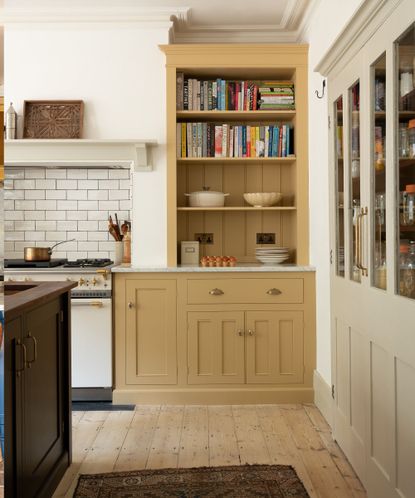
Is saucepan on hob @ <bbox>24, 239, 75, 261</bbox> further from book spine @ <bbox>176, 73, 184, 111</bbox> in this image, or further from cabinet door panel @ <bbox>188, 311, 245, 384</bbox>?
book spine @ <bbox>176, 73, 184, 111</bbox>

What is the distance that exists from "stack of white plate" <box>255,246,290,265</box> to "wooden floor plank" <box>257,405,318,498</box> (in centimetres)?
104

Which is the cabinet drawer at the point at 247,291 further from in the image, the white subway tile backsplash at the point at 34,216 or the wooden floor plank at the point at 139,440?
the white subway tile backsplash at the point at 34,216

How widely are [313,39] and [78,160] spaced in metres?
1.85

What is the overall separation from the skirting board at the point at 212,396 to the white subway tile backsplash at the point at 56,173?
5.89ft

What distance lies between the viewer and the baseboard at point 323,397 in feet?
11.1

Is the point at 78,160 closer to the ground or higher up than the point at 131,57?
closer to the ground

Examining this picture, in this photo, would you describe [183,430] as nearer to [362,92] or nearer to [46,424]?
[46,424]

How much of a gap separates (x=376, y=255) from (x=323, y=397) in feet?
4.99

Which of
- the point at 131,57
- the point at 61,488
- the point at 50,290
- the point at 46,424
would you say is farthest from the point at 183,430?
the point at 131,57

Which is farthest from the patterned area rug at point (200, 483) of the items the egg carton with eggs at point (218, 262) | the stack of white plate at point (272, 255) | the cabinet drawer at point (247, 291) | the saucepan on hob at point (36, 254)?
the saucepan on hob at point (36, 254)

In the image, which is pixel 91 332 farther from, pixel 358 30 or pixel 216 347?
pixel 358 30

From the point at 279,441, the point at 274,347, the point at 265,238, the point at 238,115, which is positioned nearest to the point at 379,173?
the point at 279,441

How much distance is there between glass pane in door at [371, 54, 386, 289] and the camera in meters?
2.26

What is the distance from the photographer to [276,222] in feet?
14.5
